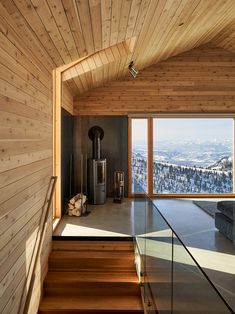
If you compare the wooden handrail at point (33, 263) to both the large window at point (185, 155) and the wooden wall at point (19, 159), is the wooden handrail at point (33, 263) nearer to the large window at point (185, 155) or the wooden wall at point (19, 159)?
the wooden wall at point (19, 159)

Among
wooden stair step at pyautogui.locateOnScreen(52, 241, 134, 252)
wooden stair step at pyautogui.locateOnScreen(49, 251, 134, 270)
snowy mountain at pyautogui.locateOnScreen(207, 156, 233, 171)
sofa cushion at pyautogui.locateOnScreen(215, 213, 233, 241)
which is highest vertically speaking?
snowy mountain at pyautogui.locateOnScreen(207, 156, 233, 171)

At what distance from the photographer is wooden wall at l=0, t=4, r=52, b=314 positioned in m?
2.65

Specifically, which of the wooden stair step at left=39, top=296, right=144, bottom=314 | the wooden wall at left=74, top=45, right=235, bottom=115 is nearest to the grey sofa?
the wooden stair step at left=39, top=296, right=144, bottom=314

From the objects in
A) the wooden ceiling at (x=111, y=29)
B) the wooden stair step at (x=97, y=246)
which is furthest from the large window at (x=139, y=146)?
the wooden stair step at (x=97, y=246)

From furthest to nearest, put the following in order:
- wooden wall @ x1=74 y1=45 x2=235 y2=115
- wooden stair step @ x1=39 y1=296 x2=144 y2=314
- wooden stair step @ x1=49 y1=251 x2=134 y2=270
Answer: wooden wall @ x1=74 y1=45 x2=235 y2=115
wooden stair step @ x1=49 y1=251 x2=134 y2=270
wooden stair step @ x1=39 y1=296 x2=144 y2=314

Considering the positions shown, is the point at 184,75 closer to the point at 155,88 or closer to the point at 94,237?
the point at 155,88

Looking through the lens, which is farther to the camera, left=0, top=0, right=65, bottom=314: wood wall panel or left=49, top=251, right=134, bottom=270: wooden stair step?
left=49, top=251, right=134, bottom=270: wooden stair step

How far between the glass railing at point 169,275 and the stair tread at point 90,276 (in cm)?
23

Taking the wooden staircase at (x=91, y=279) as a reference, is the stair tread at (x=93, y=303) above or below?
below

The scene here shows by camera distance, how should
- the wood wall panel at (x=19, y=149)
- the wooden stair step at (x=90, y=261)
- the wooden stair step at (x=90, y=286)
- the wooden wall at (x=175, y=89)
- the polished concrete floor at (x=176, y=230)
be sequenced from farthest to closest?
the wooden wall at (x=175, y=89) < the wooden stair step at (x=90, y=261) < the wooden stair step at (x=90, y=286) < the polished concrete floor at (x=176, y=230) < the wood wall panel at (x=19, y=149)

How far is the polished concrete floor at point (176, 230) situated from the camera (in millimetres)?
3404

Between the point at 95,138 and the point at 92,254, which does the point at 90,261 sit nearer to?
the point at 92,254

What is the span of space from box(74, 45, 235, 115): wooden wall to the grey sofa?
3323mm

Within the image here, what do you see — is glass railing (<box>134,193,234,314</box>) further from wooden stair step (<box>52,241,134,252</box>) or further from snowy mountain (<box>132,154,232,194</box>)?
snowy mountain (<box>132,154,232,194</box>)
